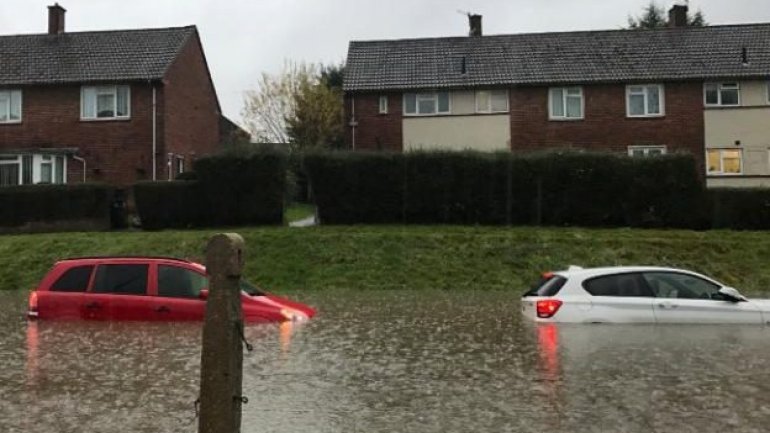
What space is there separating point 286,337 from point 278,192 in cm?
1643

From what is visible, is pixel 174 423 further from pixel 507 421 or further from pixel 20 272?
pixel 20 272

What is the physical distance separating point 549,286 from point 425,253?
10862 millimetres

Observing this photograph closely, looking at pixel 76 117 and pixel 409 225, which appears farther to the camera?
pixel 76 117

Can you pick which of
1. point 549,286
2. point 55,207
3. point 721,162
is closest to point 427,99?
point 721,162

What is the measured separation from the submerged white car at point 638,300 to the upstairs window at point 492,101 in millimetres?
24557

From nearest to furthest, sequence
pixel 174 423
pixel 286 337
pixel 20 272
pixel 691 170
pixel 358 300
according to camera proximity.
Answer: pixel 174 423, pixel 286 337, pixel 358 300, pixel 20 272, pixel 691 170

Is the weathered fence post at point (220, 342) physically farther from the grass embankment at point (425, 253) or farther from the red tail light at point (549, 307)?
the grass embankment at point (425, 253)

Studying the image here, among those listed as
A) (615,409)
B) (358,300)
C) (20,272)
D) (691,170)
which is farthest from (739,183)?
(615,409)

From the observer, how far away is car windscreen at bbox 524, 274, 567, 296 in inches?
518

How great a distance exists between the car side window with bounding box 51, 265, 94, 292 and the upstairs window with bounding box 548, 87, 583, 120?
26350 millimetres

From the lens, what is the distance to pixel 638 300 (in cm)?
1295

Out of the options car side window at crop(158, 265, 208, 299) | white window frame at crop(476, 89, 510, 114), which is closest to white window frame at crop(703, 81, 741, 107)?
white window frame at crop(476, 89, 510, 114)

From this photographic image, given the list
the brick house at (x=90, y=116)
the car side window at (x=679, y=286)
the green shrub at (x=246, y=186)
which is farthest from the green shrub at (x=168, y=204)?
the car side window at (x=679, y=286)

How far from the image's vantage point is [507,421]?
7164 millimetres
